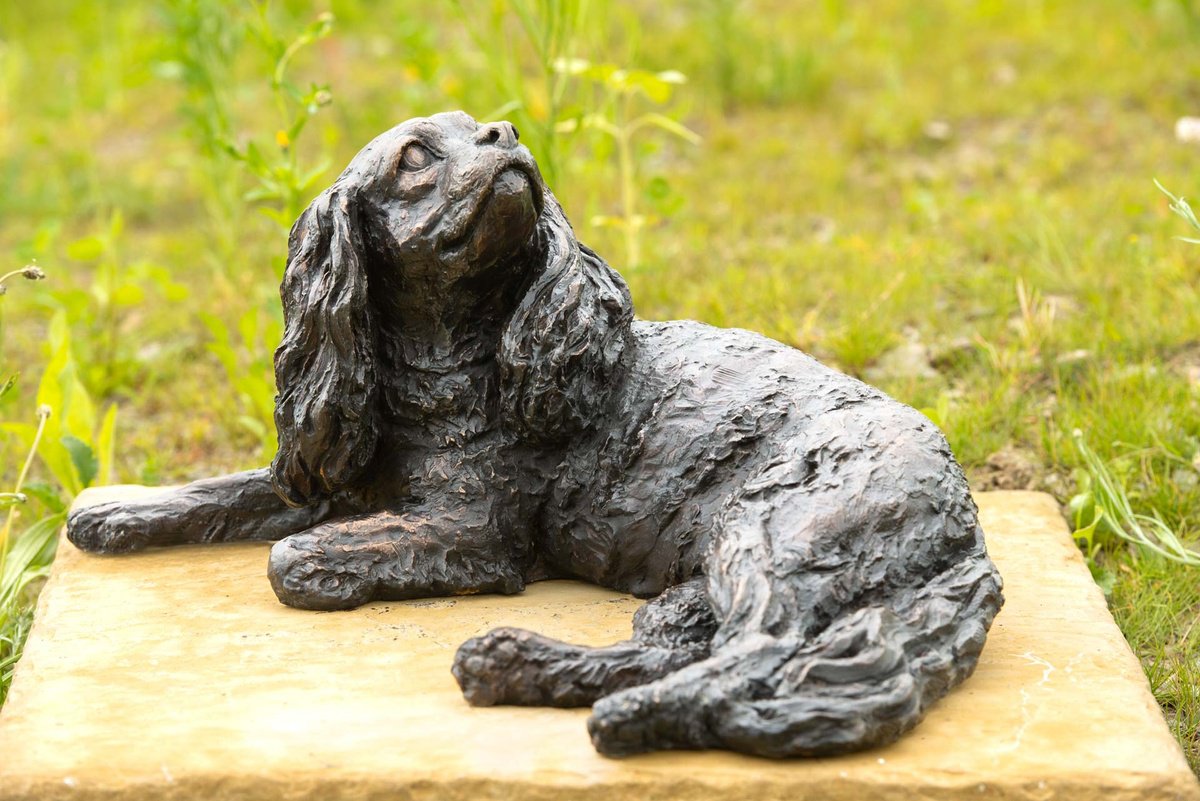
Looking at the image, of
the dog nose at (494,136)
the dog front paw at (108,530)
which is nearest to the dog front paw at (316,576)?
the dog front paw at (108,530)

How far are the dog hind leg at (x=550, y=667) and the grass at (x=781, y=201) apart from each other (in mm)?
1391

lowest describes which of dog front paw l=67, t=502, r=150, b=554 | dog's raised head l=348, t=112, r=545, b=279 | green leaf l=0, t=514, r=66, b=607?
green leaf l=0, t=514, r=66, b=607

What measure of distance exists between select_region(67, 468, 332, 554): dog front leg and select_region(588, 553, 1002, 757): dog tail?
56.6 inches

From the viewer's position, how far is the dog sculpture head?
3.25 metres

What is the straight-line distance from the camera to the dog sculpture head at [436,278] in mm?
3250

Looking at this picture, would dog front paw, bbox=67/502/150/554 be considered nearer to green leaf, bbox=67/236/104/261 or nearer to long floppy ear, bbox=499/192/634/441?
long floppy ear, bbox=499/192/634/441

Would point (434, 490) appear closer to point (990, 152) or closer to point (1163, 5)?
point (990, 152)

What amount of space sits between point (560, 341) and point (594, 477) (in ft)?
1.21

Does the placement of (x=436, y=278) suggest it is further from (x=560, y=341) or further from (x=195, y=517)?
(x=195, y=517)

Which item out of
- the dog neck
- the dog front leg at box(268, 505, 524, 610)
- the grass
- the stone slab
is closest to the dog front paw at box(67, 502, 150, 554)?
the stone slab

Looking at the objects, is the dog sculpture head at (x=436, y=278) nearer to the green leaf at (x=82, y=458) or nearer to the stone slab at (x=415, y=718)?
the stone slab at (x=415, y=718)

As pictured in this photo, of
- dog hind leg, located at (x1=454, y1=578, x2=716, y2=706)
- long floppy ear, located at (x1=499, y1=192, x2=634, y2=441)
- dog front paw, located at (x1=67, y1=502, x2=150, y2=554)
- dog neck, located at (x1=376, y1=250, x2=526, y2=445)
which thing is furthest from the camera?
dog front paw, located at (x1=67, y1=502, x2=150, y2=554)

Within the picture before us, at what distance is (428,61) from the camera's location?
20.5 ft

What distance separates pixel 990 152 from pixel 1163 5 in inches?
73.2
